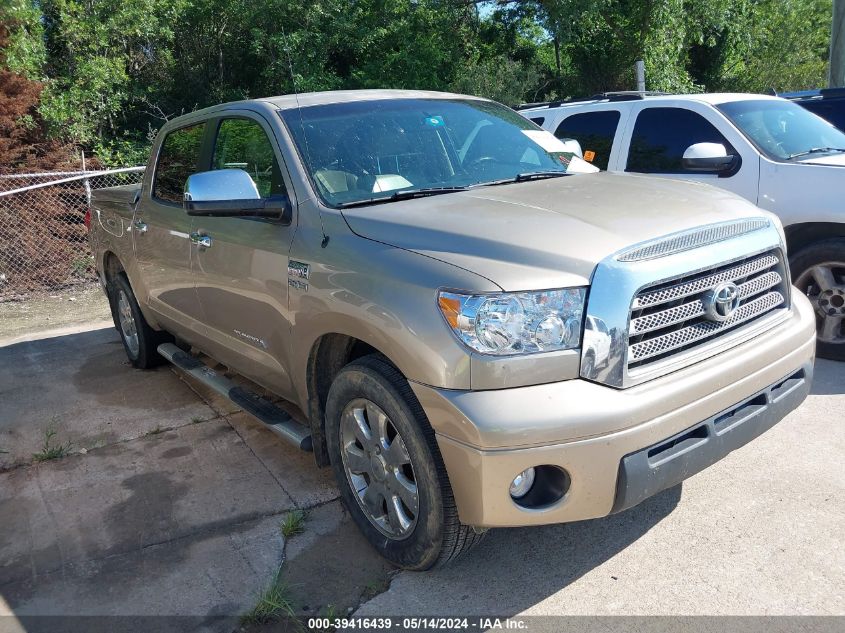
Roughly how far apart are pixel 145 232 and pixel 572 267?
11.3 ft

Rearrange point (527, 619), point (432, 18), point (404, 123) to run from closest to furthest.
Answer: point (527, 619) < point (404, 123) < point (432, 18)

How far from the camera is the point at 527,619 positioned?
279 centimetres

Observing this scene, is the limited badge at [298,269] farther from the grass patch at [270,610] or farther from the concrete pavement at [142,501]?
the grass patch at [270,610]

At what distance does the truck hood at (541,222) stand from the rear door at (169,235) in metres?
1.73

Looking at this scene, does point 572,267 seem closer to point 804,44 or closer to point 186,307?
point 186,307

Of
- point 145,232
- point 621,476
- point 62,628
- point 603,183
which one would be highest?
point 603,183

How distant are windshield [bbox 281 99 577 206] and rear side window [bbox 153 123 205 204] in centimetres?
122

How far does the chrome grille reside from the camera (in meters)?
2.66

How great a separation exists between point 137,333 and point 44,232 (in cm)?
474

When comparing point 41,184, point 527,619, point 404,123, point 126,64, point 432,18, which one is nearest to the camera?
point 527,619

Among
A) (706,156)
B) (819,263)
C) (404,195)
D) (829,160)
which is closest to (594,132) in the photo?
(706,156)

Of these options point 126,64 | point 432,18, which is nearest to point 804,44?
point 432,18

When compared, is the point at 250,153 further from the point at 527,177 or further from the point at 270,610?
the point at 270,610

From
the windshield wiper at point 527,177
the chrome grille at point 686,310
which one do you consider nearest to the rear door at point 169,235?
the windshield wiper at point 527,177
